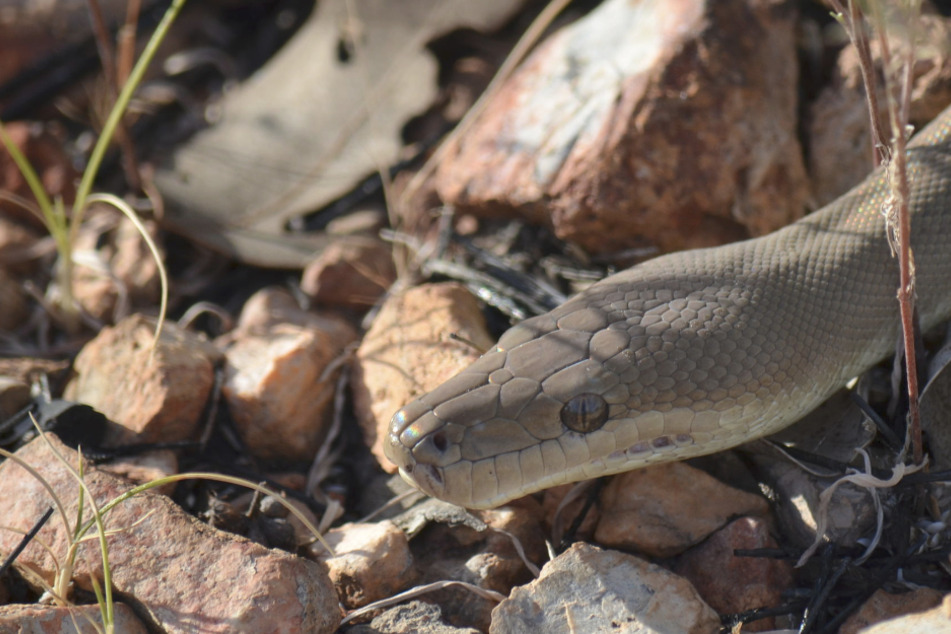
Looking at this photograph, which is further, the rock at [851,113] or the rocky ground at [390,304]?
the rock at [851,113]

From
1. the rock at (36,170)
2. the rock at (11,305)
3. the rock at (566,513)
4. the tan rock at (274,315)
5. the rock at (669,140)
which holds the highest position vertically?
the rock at (669,140)

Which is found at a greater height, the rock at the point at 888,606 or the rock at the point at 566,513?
the rock at the point at 888,606

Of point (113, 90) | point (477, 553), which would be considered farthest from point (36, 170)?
point (477, 553)

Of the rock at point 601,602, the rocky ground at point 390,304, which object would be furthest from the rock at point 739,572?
the rock at point 601,602

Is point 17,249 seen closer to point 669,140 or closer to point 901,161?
point 669,140

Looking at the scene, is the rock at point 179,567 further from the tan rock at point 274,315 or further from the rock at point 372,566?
the tan rock at point 274,315

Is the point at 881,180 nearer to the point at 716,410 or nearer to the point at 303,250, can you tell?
the point at 716,410
